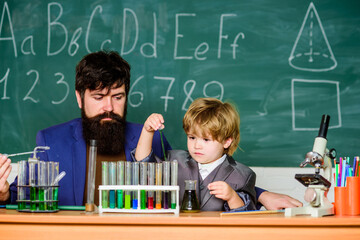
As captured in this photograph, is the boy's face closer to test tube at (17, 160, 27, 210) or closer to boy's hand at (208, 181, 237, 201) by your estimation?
boy's hand at (208, 181, 237, 201)

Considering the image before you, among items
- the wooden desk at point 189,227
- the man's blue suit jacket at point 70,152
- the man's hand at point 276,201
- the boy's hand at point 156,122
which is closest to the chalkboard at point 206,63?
the man's blue suit jacket at point 70,152

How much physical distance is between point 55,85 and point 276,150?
1.49 m

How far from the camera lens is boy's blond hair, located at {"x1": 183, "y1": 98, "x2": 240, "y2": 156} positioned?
7.13 feet

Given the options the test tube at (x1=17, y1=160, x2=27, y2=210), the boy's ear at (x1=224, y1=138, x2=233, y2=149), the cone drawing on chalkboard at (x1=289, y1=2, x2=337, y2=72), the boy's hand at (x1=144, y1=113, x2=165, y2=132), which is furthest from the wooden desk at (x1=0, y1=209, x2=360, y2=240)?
the cone drawing on chalkboard at (x1=289, y1=2, x2=337, y2=72)

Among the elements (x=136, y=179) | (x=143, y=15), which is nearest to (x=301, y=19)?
(x=143, y=15)

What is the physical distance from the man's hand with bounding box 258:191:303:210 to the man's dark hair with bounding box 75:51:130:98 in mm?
901

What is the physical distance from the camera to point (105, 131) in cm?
246

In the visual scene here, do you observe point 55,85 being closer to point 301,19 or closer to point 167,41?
point 167,41

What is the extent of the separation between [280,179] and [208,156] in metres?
1.07

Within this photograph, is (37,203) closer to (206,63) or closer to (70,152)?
(70,152)

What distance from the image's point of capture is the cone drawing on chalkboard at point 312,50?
309 centimetres

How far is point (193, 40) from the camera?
3146 millimetres

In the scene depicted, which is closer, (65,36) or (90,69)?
(90,69)

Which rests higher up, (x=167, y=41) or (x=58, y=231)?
(x=167, y=41)
